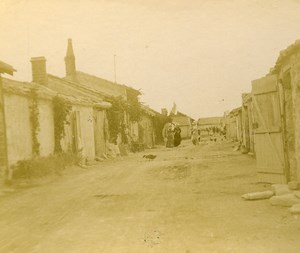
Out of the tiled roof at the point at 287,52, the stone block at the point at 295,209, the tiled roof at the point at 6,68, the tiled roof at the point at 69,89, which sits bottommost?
the stone block at the point at 295,209

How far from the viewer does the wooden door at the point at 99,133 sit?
920 inches

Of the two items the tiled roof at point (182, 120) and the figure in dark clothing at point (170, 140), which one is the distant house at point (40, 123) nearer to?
the figure in dark clothing at point (170, 140)

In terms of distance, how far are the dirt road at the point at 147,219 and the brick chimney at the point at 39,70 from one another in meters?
9.87

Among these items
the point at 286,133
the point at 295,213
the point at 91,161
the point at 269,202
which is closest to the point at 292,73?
the point at 286,133

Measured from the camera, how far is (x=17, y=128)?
1358 centimetres

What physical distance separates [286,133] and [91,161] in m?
13.1

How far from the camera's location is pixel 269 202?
7.62 meters

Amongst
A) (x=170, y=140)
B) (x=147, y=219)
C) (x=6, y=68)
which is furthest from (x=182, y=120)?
(x=147, y=219)

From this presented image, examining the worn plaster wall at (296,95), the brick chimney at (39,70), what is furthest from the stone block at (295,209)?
the brick chimney at (39,70)

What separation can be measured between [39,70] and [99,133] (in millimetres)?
5529

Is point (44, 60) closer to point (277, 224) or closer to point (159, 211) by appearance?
point (159, 211)

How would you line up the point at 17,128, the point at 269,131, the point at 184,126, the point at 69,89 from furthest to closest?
the point at 184,126 → the point at 69,89 → the point at 17,128 → the point at 269,131

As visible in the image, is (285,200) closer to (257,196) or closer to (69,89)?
(257,196)

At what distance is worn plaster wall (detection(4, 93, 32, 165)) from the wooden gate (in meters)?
7.71
